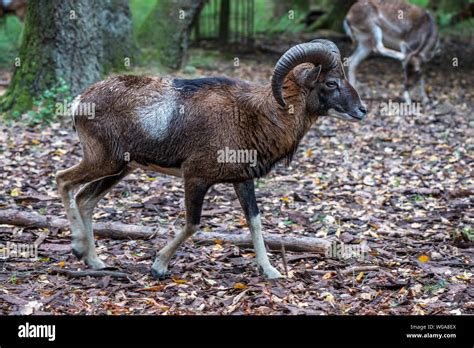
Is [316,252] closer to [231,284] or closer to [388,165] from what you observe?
[231,284]

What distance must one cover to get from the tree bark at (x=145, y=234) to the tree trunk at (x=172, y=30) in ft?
26.3

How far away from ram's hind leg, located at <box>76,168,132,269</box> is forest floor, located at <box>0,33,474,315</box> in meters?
0.15

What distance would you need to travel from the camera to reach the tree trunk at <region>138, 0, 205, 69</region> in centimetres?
1573

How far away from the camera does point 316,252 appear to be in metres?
7.63

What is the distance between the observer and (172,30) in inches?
621

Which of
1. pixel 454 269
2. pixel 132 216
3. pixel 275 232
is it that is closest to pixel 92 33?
pixel 132 216

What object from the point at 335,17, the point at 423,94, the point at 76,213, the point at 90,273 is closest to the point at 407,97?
the point at 423,94

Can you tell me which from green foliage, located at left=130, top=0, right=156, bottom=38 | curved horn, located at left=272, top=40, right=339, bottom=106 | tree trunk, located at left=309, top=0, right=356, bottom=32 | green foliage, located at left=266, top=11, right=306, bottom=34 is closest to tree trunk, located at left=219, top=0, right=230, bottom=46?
green foliage, located at left=266, top=11, right=306, bottom=34

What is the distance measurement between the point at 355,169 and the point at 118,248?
415cm

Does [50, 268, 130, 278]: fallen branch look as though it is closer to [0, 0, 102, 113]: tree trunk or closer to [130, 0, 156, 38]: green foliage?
[0, 0, 102, 113]: tree trunk

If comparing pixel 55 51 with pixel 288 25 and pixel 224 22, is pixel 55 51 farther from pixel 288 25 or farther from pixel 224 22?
pixel 288 25

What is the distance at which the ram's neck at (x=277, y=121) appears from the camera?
695cm

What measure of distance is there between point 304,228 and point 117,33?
23.7 ft

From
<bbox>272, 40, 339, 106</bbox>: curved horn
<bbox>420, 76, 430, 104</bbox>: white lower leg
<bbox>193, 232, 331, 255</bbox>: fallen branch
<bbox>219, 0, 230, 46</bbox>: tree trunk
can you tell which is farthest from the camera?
<bbox>219, 0, 230, 46</bbox>: tree trunk
